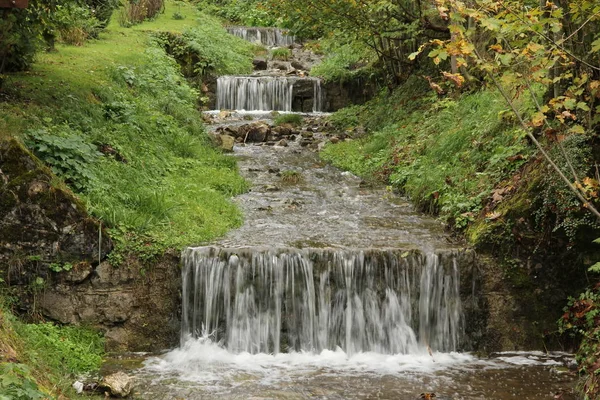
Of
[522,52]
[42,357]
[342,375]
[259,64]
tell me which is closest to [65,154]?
[42,357]

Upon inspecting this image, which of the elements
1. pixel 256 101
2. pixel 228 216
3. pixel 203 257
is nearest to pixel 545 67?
pixel 203 257

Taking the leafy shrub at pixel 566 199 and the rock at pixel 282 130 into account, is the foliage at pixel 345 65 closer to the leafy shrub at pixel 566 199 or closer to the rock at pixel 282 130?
the rock at pixel 282 130

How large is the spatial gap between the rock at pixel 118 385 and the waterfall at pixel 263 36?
866 inches

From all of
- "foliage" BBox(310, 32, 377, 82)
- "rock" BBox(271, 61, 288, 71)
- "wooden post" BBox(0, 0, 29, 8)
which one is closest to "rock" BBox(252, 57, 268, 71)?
"rock" BBox(271, 61, 288, 71)

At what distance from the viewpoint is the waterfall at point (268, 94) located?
69.4 ft

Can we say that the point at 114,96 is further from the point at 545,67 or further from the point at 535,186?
the point at 545,67

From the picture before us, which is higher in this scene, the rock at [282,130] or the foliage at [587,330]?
the rock at [282,130]

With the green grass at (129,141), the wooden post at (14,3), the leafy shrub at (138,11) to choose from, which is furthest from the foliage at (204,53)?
the wooden post at (14,3)

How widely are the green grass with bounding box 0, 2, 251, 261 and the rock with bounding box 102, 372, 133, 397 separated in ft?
6.35

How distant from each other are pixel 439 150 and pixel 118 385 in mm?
7559

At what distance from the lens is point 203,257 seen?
9.38 metres

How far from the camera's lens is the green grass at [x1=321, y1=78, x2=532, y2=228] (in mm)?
10844

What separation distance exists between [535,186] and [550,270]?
1097mm

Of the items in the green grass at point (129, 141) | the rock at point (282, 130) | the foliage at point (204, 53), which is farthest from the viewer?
the foliage at point (204, 53)
